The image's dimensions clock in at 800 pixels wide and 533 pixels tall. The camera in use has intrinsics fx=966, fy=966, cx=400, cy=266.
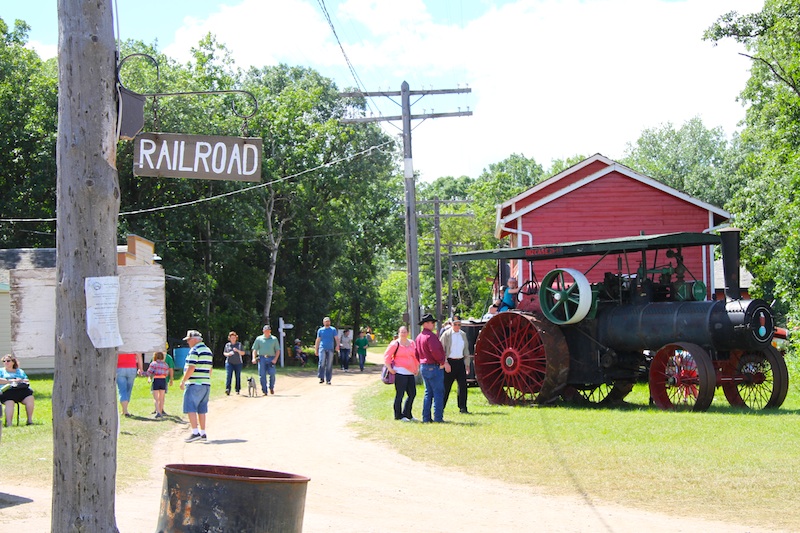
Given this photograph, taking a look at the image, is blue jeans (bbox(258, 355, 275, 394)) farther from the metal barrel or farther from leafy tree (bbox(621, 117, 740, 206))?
leafy tree (bbox(621, 117, 740, 206))

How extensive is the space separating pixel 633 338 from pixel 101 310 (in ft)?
41.0

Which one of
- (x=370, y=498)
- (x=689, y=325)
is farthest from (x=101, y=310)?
(x=689, y=325)

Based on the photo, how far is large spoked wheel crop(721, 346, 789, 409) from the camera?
15.9m

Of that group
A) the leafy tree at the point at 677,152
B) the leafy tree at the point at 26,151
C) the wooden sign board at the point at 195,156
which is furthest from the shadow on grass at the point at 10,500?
the leafy tree at the point at 677,152

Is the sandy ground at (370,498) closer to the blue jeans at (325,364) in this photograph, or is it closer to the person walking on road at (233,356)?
the person walking on road at (233,356)

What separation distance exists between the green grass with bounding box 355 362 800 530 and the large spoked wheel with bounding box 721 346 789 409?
349mm

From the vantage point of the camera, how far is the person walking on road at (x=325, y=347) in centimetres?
2553

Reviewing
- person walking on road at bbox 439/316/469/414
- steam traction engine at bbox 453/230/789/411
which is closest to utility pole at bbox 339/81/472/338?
steam traction engine at bbox 453/230/789/411

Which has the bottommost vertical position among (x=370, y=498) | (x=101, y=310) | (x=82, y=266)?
(x=370, y=498)

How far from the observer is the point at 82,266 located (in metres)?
5.73

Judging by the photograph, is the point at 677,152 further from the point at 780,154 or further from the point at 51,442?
the point at 51,442

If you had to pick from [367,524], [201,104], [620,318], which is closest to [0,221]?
[201,104]

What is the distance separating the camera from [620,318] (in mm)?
17031

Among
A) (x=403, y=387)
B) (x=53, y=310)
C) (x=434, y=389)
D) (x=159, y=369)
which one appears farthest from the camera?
(x=159, y=369)
